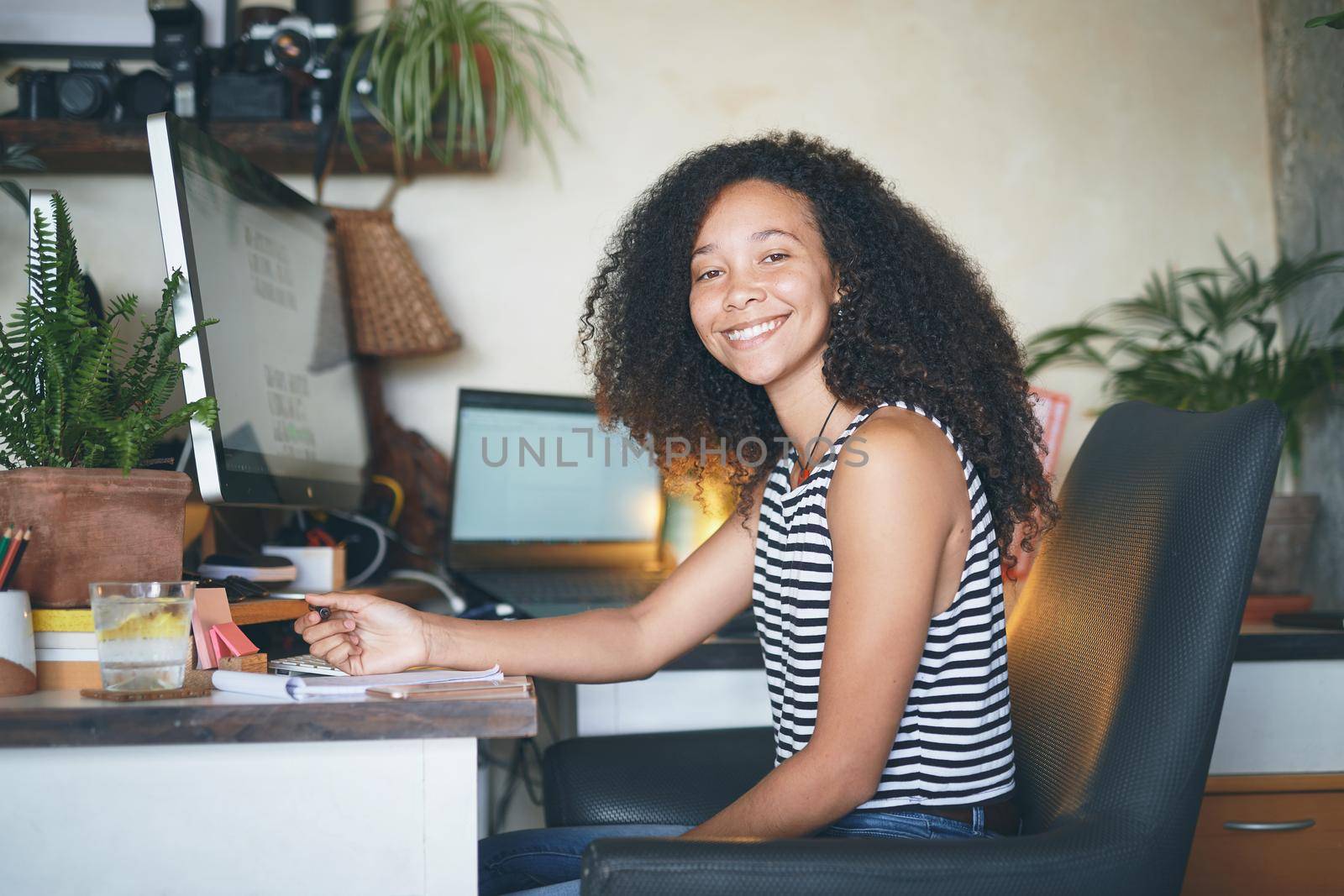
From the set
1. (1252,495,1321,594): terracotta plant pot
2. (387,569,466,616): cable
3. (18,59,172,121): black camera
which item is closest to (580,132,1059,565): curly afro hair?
(387,569,466,616): cable

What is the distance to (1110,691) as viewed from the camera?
3.13 ft

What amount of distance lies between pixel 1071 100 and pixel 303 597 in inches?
72.7

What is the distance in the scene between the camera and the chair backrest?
0.88m

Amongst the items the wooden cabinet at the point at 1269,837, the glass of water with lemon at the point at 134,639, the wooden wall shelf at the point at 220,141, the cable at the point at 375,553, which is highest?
the wooden wall shelf at the point at 220,141

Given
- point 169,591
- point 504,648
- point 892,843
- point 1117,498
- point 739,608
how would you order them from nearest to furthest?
point 892,843
point 169,591
point 1117,498
point 504,648
point 739,608

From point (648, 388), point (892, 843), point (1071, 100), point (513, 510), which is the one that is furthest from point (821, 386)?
point (1071, 100)

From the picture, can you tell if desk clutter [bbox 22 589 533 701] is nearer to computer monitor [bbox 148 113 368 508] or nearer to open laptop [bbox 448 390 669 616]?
computer monitor [bbox 148 113 368 508]

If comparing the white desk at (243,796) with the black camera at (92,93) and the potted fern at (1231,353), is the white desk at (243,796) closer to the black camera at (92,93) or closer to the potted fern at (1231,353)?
the black camera at (92,93)

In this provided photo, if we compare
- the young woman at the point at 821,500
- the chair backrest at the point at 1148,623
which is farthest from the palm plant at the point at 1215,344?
the chair backrest at the point at 1148,623

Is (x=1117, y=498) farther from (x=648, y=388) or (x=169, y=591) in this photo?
(x=169, y=591)

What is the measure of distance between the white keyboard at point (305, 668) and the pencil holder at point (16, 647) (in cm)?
20

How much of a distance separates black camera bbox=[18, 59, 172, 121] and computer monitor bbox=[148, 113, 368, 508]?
38 centimetres

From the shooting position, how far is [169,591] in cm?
91

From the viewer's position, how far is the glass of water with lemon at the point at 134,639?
2.92 feet
